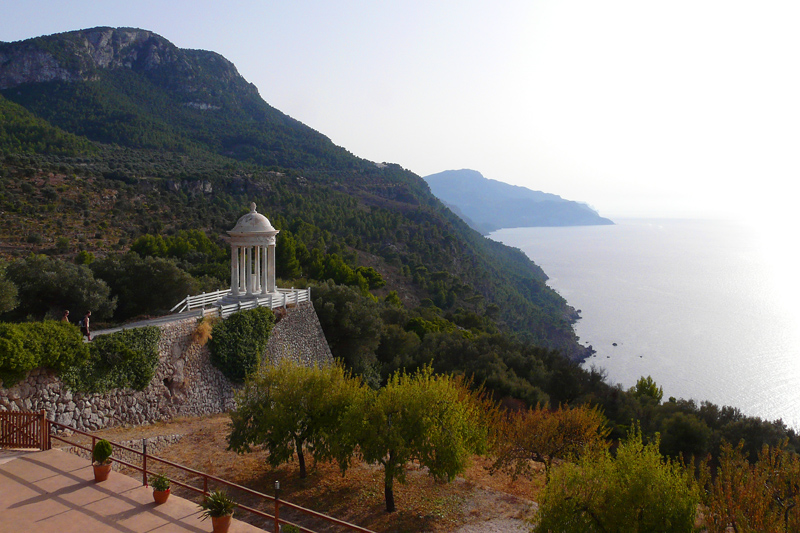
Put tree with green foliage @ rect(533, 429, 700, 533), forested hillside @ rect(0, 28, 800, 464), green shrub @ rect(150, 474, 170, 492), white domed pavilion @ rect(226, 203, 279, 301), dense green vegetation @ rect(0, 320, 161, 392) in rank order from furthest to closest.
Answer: forested hillside @ rect(0, 28, 800, 464)
white domed pavilion @ rect(226, 203, 279, 301)
dense green vegetation @ rect(0, 320, 161, 392)
green shrub @ rect(150, 474, 170, 492)
tree with green foliage @ rect(533, 429, 700, 533)

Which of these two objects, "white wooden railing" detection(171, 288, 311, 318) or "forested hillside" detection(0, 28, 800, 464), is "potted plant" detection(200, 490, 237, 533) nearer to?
"white wooden railing" detection(171, 288, 311, 318)

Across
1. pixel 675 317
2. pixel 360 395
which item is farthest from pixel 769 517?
pixel 675 317

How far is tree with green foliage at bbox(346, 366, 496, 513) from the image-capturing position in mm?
11141

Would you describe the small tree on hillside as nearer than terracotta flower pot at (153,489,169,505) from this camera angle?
No

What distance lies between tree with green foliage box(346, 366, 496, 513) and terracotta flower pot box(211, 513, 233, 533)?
3728 mm

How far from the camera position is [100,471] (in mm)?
9711

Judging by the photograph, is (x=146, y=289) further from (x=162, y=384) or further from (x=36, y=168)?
(x=36, y=168)

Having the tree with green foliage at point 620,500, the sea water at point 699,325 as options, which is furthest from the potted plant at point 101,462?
the sea water at point 699,325

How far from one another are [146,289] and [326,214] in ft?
146

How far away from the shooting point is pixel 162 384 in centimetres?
1584

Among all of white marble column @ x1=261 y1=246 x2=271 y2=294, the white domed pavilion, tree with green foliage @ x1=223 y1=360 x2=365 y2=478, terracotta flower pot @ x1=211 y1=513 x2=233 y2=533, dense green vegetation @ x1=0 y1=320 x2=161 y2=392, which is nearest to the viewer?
terracotta flower pot @ x1=211 y1=513 x2=233 y2=533

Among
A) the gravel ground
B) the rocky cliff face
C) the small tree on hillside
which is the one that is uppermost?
the rocky cliff face

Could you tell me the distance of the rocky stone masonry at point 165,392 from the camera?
12.5 meters

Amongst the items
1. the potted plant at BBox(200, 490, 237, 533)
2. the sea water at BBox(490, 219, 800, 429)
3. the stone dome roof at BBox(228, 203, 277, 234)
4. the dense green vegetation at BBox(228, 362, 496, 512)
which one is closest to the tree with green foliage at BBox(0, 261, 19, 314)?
the stone dome roof at BBox(228, 203, 277, 234)
